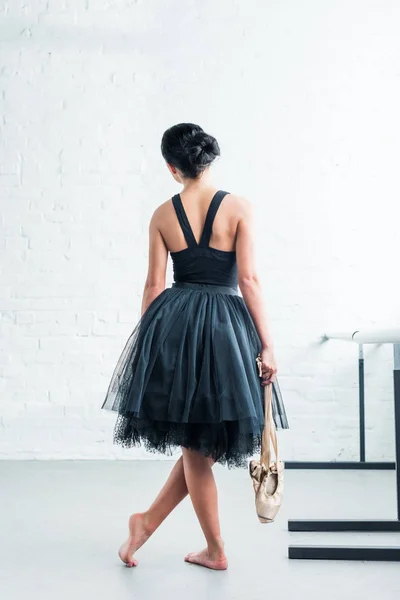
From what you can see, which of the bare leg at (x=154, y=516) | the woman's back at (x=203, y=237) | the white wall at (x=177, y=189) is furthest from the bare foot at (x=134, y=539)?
the white wall at (x=177, y=189)

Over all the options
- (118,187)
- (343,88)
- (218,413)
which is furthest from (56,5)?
(218,413)

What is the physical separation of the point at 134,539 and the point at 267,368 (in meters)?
0.61

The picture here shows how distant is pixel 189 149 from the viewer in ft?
7.13

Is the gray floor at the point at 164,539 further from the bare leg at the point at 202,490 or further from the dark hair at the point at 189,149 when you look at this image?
the dark hair at the point at 189,149

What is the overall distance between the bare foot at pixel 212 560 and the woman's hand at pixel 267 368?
486mm

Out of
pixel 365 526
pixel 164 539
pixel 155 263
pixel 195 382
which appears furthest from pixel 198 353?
pixel 365 526

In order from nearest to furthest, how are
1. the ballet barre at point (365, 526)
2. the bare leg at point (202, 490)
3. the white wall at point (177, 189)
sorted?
the bare leg at point (202, 490) → the ballet barre at point (365, 526) → the white wall at point (177, 189)

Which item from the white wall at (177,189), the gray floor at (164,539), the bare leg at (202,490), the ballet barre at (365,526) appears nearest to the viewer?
the gray floor at (164,539)

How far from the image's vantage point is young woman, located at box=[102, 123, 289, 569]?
203 cm

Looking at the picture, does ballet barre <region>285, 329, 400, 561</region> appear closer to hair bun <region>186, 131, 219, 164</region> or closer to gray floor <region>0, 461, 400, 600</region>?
gray floor <region>0, 461, 400, 600</region>

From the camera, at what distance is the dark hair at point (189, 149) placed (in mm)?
2176

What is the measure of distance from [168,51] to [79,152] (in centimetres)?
68

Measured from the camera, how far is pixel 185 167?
2201 mm

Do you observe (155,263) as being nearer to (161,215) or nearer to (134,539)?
(161,215)
